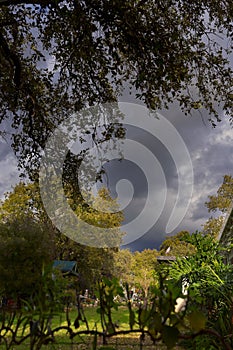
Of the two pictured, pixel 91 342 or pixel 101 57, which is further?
pixel 101 57

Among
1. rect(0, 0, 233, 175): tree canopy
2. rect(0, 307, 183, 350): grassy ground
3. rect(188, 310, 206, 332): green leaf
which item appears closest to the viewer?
rect(188, 310, 206, 332): green leaf

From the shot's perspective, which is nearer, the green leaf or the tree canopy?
the green leaf

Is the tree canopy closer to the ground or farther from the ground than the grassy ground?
farther from the ground

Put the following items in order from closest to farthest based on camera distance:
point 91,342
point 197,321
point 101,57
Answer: point 197,321
point 91,342
point 101,57

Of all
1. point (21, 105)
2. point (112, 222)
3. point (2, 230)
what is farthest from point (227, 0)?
point (112, 222)

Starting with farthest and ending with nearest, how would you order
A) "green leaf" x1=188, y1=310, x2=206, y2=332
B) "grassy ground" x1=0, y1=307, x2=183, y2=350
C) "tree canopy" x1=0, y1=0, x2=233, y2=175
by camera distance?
"tree canopy" x1=0, y1=0, x2=233, y2=175, "grassy ground" x1=0, y1=307, x2=183, y2=350, "green leaf" x1=188, y1=310, x2=206, y2=332

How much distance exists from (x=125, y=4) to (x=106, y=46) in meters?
1.35

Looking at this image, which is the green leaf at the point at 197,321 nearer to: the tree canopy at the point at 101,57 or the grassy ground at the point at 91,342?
the grassy ground at the point at 91,342

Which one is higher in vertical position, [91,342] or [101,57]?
[101,57]

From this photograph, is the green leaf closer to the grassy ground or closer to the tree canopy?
the grassy ground

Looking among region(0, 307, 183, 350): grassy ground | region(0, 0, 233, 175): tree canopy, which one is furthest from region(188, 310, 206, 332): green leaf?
region(0, 0, 233, 175): tree canopy

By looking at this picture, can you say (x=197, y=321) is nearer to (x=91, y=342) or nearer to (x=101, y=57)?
(x=91, y=342)

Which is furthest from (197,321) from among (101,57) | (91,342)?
(101,57)

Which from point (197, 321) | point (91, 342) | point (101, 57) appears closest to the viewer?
point (197, 321)
